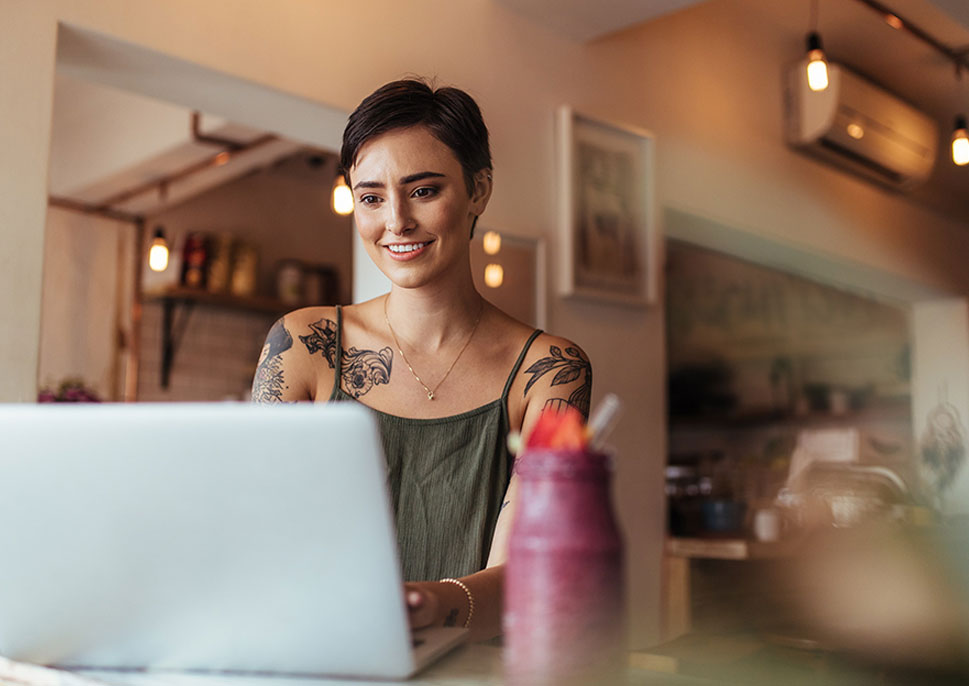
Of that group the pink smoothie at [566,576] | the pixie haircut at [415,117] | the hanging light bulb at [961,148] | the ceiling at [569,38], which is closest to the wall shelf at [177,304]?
the ceiling at [569,38]

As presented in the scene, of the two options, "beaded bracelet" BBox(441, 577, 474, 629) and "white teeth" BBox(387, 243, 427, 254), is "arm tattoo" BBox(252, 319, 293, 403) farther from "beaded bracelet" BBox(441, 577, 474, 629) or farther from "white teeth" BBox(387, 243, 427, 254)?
"beaded bracelet" BBox(441, 577, 474, 629)

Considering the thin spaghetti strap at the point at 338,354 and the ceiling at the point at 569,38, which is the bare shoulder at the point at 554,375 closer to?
the thin spaghetti strap at the point at 338,354

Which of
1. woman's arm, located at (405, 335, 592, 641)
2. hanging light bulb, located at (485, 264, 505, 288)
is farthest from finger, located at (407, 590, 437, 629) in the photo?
hanging light bulb, located at (485, 264, 505, 288)

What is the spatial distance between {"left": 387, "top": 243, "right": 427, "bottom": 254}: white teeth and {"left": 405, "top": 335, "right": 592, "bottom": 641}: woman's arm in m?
0.24

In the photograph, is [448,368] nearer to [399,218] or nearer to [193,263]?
[399,218]

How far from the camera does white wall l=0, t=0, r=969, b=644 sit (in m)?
2.15

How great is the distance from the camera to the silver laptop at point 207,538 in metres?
0.62

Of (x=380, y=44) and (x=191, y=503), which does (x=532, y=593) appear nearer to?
(x=191, y=503)

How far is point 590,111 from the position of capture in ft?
11.4

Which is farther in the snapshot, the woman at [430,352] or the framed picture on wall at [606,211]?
the framed picture on wall at [606,211]

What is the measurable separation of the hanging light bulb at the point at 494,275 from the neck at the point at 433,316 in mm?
1548

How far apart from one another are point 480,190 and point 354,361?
1.01ft

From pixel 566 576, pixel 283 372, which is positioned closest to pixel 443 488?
pixel 283 372

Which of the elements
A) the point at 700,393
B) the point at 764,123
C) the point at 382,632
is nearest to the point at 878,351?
the point at 700,393
